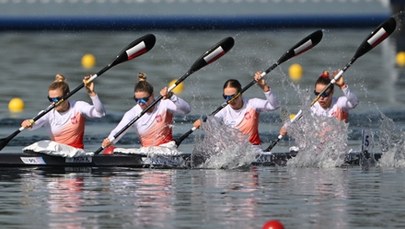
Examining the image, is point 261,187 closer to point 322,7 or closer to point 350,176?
point 350,176

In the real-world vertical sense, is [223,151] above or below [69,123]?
below

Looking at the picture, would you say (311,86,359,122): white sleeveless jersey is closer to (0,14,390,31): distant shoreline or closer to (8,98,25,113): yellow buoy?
(8,98,25,113): yellow buoy

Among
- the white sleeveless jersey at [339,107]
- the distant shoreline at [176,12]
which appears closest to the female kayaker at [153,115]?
the white sleeveless jersey at [339,107]

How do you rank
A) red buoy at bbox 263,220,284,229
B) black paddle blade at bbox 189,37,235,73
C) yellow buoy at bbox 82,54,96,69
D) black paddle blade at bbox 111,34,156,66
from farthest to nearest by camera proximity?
yellow buoy at bbox 82,54,96,69
black paddle blade at bbox 189,37,235,73
black paddle blade at bbox 111,34,156,66
red buoy at bbox 263,220,284,229

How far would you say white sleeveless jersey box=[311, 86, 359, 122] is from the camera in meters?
21.8

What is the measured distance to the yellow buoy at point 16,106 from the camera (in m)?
29.7

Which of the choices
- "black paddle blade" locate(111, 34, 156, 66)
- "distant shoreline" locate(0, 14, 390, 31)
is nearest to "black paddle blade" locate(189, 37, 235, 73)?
"black paddle blade" locate(111, 34, 156, 66)

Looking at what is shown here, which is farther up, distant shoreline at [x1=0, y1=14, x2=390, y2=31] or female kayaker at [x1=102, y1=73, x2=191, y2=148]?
distant shoreline at [x1=0, y1=14, x2=390, y2=31]

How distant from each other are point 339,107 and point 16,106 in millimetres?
9544

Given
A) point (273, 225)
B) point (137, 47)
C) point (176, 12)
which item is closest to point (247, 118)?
point (137, 47)

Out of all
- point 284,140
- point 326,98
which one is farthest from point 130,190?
point 284,140

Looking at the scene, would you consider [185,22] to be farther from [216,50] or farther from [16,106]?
[216,50]

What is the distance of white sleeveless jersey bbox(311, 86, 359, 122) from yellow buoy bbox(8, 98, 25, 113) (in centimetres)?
892

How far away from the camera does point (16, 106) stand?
29.9 metres
